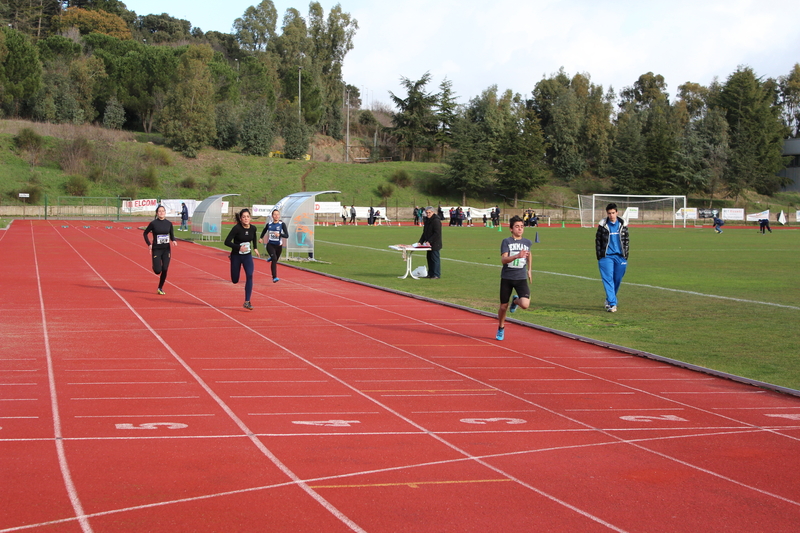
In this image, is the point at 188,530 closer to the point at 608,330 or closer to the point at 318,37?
the point at 608,330

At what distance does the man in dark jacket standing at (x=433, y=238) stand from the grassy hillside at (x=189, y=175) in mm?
52299

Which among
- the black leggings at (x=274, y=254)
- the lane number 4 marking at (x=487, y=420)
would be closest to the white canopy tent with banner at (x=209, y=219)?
the black leggings at (x=274, y=254)

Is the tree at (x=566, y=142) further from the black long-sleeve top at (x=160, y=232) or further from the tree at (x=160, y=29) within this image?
the black long-sleeve top at (x=160, y=232)

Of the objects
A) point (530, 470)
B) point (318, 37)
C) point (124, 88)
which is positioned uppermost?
point (318, 37)

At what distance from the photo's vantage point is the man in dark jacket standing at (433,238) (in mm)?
19266

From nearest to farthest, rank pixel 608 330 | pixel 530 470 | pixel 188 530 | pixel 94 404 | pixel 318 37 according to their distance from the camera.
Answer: pixel 188 530 < pixel 530 470 < pixel 94 404 < pixel 608 330 < pixel 318 37

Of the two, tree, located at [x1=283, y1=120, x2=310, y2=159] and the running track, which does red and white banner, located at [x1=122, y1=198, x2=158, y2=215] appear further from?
the running track

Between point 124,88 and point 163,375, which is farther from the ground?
point 124,88

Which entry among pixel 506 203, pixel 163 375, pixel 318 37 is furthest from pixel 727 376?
pixel 318 37

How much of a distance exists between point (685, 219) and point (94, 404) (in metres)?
66.4

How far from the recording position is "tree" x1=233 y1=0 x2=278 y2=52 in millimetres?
107875

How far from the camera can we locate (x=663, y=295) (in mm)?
16141

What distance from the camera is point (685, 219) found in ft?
219

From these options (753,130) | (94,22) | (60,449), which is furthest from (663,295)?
(94,22)
